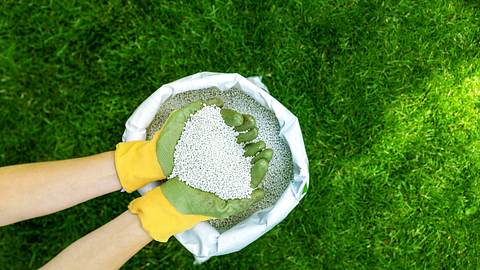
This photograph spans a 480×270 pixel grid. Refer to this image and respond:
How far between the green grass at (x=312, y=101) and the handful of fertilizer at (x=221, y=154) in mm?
261

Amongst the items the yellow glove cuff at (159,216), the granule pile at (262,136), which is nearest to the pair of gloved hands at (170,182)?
the yellow glove cuff at (159,216)

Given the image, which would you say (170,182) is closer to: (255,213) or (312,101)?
(255,213)

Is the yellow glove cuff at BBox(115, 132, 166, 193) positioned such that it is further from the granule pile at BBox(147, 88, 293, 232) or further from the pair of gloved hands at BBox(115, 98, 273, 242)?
the granule pile at BBox(147, 88, 293, 232)

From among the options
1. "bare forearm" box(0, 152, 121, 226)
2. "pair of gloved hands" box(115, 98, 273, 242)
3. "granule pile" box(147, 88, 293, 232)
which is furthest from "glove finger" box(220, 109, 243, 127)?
"bare forearm" box(0, 152, 121, 226)

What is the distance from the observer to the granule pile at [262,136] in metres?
1.20

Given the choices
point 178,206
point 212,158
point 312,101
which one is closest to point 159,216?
point 178,206

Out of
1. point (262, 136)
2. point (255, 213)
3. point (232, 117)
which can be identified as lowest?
point (255, 213)

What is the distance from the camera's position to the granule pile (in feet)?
3.94

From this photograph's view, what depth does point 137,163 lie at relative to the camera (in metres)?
1.05

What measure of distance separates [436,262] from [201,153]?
70 centimetres

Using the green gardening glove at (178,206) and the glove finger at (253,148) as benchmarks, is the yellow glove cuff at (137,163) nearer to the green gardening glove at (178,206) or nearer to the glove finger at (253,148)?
the green gardening glove at (178,206)

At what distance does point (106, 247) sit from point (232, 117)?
1.15 ft

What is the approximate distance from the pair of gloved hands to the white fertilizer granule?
0.01 meters

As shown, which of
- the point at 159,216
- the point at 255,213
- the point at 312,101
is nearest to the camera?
the point at 159,216
